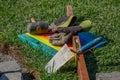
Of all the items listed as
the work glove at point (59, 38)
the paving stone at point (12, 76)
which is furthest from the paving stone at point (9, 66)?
the work glove at point (59, 38)

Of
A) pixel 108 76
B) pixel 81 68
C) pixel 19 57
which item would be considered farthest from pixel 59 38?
pixel 108 76

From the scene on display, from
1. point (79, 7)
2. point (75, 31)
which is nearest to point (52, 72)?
point (75, 31)

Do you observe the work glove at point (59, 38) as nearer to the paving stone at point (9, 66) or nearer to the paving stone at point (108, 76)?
A: the paving stone at point (9, 66)

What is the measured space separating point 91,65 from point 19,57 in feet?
2.65

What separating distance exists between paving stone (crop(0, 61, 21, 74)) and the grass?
0.79ft

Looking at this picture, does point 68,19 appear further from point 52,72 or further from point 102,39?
point 52,72

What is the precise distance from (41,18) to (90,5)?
28.0 inches

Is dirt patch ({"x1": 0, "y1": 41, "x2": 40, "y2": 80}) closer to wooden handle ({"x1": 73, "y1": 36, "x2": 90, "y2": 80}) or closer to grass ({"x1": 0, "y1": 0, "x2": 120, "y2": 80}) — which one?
grass ({"x1": 0, "y1": 0, "x2": 120, "y2": 80})

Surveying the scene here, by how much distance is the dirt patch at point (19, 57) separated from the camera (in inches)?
190

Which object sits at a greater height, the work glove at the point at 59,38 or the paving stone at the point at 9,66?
the work glove at the point at 59,38

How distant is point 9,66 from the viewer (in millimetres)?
4688

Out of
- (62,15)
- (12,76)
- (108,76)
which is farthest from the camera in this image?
(62,15)

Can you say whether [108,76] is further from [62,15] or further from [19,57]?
[62,15]

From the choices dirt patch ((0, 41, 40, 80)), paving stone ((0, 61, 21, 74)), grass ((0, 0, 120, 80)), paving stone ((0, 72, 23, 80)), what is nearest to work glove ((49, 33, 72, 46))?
grass ((0, 0, 120, 80))
